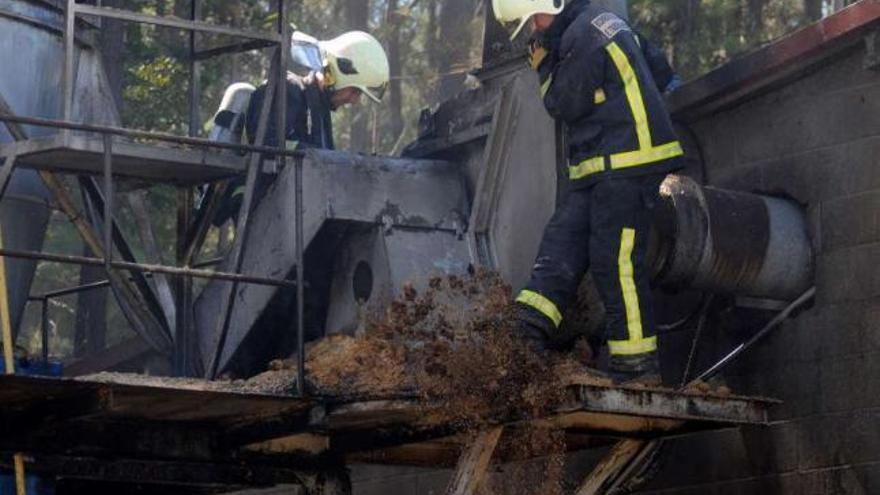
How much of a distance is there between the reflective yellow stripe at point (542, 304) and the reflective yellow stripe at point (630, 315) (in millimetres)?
282

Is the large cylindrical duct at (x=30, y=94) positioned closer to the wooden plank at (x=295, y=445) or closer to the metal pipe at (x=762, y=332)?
the wooden plank at (x=295, y=445)

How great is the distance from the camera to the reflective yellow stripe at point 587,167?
343 inches

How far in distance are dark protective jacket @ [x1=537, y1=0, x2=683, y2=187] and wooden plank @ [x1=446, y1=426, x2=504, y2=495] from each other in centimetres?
136

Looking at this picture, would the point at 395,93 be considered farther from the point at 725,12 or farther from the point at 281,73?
the point at 281,73

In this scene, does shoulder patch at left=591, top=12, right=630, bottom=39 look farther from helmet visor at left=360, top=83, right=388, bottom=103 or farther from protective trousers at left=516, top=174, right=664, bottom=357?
helmet visor at left=360, top=83, right=388, bottom=103

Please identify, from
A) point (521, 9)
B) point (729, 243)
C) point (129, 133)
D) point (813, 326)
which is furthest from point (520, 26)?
point (813, 326)

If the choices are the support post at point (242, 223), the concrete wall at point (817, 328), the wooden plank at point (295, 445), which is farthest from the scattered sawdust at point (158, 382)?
the concrete wall at point (817, 328)

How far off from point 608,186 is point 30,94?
3.58 meters

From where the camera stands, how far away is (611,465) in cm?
900

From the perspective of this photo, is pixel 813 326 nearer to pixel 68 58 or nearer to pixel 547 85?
pixel 547 85

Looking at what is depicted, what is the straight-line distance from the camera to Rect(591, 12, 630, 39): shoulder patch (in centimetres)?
888

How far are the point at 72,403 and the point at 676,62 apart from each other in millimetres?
11380

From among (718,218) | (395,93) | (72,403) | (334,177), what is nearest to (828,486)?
(718,218)

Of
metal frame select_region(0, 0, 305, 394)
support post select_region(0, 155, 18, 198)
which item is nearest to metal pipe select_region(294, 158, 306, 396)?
metal frame select_region(0, 0, 305, 394)
